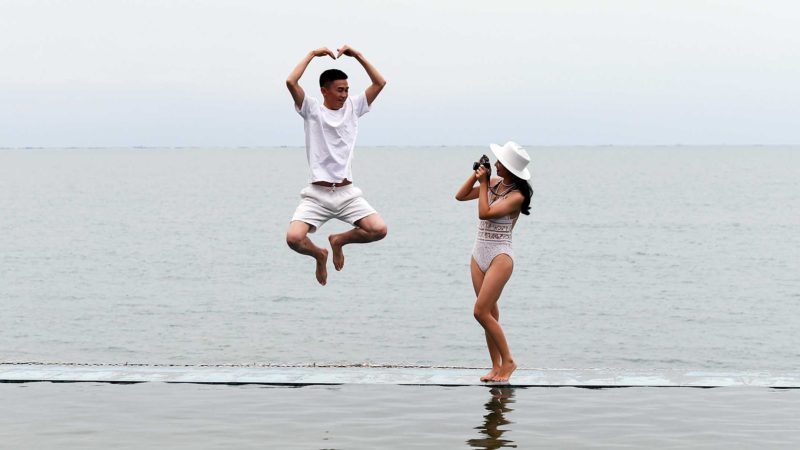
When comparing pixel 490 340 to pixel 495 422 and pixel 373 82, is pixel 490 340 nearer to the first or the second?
pixel 495 422

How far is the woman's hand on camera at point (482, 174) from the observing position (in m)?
10.0

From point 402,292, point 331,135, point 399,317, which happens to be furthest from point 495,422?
point 402,292

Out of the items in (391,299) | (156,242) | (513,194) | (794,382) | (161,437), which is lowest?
(161,437)

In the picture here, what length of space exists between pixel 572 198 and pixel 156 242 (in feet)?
179

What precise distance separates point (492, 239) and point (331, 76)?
84.7 inches

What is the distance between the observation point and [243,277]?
4675 cm

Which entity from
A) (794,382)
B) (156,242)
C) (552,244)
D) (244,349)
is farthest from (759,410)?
(156,242)

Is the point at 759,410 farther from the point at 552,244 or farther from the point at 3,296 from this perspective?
the point at 552,244

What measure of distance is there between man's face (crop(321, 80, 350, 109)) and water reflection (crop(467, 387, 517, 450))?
119 inches

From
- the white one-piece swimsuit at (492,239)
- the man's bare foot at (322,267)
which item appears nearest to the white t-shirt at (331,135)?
the man's bare foot at (322,267)

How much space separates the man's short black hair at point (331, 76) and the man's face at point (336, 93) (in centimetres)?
3

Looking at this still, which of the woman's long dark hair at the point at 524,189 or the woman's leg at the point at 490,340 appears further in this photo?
the woman's leg at the point at 490,340

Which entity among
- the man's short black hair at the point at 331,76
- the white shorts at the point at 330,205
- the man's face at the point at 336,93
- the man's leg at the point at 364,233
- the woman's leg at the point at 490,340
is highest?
the man's short black hair at the point at 331,76

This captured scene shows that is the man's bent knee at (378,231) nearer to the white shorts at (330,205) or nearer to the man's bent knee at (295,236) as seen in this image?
the white shorts at (330,205)
